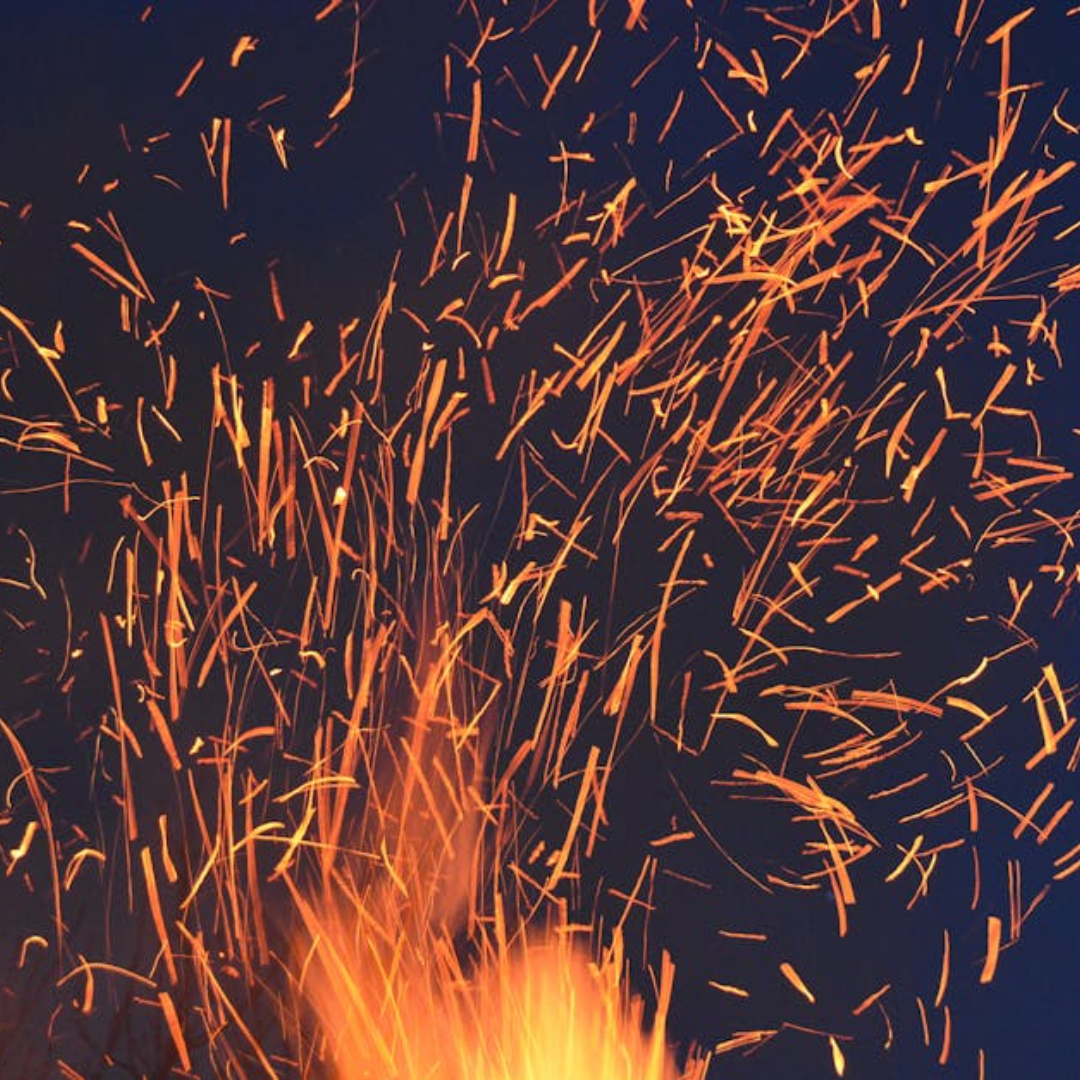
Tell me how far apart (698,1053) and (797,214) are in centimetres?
116

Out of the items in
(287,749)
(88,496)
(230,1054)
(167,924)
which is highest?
(88,496)

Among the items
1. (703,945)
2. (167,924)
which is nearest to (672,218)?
(703,945)

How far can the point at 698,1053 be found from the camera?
89.4 inches

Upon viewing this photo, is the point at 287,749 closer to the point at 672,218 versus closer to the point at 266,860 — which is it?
the point at 266,860

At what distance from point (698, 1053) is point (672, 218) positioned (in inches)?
44.9

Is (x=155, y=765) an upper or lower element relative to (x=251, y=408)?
lower

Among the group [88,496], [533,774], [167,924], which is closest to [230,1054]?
[167,924]

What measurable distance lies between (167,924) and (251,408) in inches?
27.9

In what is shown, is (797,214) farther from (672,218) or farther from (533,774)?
(533,774)

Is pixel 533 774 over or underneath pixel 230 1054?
over

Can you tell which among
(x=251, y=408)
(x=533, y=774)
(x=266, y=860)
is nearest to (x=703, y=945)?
(x=533, y=774)

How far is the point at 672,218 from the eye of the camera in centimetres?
236

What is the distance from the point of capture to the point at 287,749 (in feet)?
7.45

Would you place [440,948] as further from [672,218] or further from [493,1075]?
[672,218]
